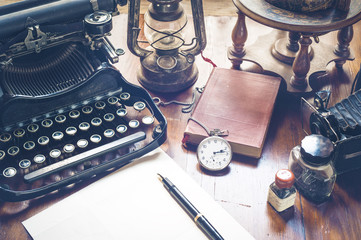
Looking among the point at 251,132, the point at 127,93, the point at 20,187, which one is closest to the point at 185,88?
the point at 127,93

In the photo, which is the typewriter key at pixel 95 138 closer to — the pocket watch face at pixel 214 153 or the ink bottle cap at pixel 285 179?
the pocket watch face at pixel 214 153

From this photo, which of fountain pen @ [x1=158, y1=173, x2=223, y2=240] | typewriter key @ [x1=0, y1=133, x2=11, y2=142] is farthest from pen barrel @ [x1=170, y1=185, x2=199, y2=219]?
typewriter key @ [x1=0, y1=133, x2=11, y2=142]

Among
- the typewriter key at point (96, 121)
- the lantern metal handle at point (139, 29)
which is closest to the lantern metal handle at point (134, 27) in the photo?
the lantern metal handle at point (139, 29)

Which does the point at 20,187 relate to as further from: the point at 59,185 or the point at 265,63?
the point at 265,63

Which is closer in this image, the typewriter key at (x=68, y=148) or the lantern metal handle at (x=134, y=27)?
the typewriter key at (x=68, y=148)

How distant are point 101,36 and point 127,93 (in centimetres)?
22

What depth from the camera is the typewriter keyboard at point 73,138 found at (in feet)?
4.99

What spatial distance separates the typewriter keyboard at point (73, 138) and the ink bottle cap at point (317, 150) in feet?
1.70

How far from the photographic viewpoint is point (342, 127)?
1483 mm

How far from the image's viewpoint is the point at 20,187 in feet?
4.93

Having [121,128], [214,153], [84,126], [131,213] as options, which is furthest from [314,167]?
[84,126]

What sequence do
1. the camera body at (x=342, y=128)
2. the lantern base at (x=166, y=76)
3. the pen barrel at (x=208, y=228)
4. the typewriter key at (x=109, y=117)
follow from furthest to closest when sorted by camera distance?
1. the lantern base at (x=166, y=76)
2. the typewriter key at (x=109, y=117)
3. the camera body at (x=342, y=128)
4. the pen barrel at (x=208, y=228)

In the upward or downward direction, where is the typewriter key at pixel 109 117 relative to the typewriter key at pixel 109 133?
A: upward

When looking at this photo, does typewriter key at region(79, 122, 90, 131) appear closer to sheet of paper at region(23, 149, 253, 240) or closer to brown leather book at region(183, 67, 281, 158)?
sheet of paper at region(23, 149, 253, 240)
